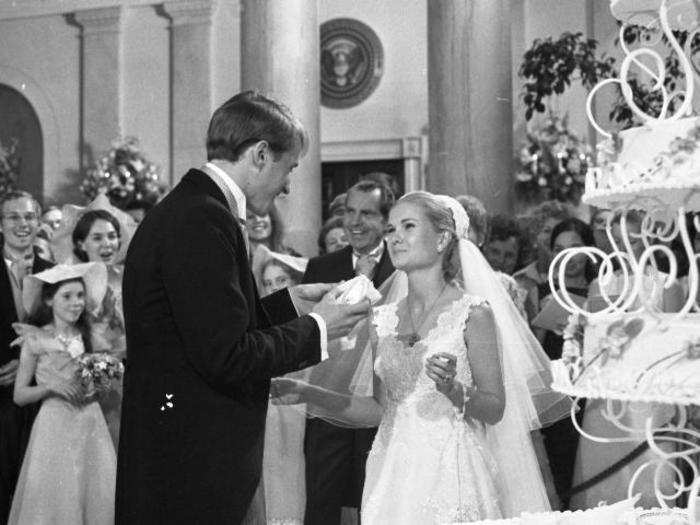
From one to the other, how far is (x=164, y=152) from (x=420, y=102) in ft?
11.1

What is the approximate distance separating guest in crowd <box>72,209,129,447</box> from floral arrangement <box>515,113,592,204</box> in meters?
6.22

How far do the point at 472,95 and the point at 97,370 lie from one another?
12.2ft

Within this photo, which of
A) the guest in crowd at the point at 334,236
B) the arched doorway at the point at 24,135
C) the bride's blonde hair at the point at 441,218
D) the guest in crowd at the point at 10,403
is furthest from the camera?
the arched doorway at the point at 24,135

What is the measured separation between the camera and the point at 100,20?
16062mm

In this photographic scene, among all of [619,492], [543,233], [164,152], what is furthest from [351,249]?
[164,152]

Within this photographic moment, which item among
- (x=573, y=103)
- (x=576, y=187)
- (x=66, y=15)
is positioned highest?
(x=66, y=15)

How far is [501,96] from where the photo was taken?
8.71 meters

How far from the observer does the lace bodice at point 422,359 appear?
441 cm

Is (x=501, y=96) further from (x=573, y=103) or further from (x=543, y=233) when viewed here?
(x=573, y=103)

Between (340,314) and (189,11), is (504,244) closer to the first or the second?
(340,314)

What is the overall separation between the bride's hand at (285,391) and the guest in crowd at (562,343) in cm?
223

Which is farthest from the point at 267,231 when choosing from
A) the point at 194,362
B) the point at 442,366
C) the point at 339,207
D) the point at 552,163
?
the point at 552,163

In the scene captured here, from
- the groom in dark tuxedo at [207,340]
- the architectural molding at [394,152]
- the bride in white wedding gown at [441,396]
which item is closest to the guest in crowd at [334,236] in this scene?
the bride in white wedding gown at [441,396]

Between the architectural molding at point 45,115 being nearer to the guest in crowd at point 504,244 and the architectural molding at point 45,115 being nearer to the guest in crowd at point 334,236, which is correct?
the guest in crowd at point 334,236
